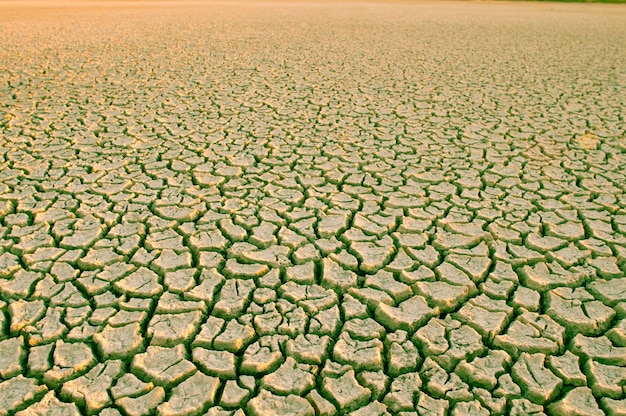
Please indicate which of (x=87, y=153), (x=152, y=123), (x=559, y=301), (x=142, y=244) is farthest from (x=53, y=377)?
(x=152, y=123)

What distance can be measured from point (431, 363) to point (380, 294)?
0.38 m

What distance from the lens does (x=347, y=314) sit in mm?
1865

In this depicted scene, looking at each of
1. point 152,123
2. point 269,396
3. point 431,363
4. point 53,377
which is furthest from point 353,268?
point 152,123

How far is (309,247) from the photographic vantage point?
7.48 ft

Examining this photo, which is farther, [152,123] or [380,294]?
[152,123]

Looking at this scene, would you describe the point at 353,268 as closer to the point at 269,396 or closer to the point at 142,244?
the point at 269,396

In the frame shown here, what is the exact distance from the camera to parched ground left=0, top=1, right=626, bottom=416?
1578 mm

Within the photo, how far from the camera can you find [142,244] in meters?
2.28

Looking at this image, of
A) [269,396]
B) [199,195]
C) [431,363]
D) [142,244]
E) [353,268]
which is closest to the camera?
[269,396]

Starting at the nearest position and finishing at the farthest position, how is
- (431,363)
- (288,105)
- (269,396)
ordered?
(269,396) → (431,363) → (288,105)

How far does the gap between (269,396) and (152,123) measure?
9.31 feet

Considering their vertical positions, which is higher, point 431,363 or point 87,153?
point 87,153

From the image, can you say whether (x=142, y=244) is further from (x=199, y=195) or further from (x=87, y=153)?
(x=87, y=153)

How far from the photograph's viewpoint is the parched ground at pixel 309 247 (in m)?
1.58
